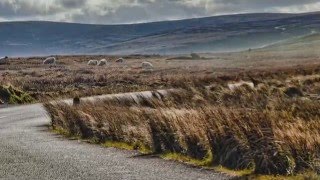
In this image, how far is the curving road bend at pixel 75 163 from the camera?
1228cm

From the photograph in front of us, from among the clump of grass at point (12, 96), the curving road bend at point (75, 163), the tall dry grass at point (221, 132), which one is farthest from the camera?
the clump of grass at point (12, 96)

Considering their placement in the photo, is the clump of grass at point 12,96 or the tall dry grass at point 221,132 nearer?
the tall dry grass at point 221,132

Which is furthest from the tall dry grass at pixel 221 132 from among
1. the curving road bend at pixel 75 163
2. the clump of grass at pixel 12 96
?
the clump of grass at pixel 12 96

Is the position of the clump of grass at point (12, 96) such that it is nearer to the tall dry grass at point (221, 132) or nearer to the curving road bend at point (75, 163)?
the tall dry grass at point (221, 132)

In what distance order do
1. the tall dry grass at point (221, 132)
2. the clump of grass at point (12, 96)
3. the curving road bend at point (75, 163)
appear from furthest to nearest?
the clump of grass at point (12, 96) < the curving road bend at point (75, 163) < the tall dry grass at point (221, 132)

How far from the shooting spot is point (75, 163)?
1387 centimetres

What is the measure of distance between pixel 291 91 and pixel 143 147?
20366mm

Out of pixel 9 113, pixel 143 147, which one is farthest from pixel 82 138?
pixel 9 113

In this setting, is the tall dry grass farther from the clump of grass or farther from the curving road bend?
the clump of grass

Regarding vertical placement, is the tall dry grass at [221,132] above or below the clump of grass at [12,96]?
above

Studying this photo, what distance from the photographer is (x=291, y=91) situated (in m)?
35.1

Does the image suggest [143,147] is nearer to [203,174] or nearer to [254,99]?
[203,174]

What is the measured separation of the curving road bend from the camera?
484 inches

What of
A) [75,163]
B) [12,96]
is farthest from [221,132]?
[12,96]
